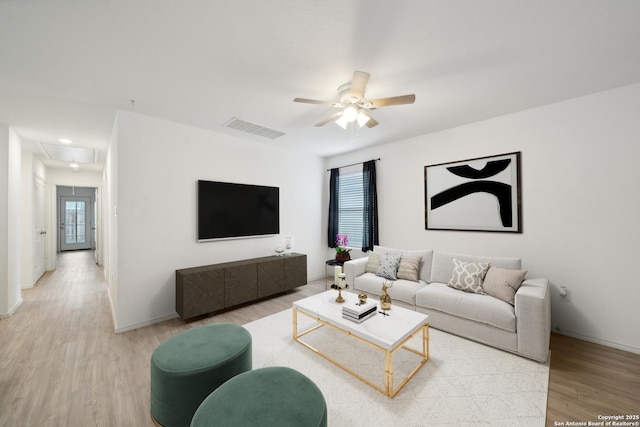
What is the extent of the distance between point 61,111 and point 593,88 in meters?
6.00

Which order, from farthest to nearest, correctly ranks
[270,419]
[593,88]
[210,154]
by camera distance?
[210,154] < [593,88] < [270,419]

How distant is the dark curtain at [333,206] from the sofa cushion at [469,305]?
8.29 feet

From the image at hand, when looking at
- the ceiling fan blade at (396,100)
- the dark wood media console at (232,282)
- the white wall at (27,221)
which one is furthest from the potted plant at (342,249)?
the white wall at (27,221)

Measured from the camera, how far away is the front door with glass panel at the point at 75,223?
360 inches

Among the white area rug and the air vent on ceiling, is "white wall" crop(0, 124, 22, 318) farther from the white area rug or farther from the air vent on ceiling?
the white area rug

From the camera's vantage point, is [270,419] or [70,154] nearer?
[270,419]

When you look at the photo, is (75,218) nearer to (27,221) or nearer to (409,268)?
(27,221)

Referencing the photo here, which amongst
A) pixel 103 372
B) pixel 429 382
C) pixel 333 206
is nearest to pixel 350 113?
pixel 429 382

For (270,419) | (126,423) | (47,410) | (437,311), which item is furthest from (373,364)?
(47,410)

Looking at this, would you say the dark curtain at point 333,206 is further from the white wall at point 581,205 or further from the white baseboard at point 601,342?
the white baseboard at point 601,342

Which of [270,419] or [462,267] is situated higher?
[462,267]

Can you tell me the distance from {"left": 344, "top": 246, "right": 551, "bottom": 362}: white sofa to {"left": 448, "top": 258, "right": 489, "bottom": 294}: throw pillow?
65 mm

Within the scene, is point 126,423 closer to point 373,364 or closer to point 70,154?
point 373,364

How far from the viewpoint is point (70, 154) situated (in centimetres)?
488
